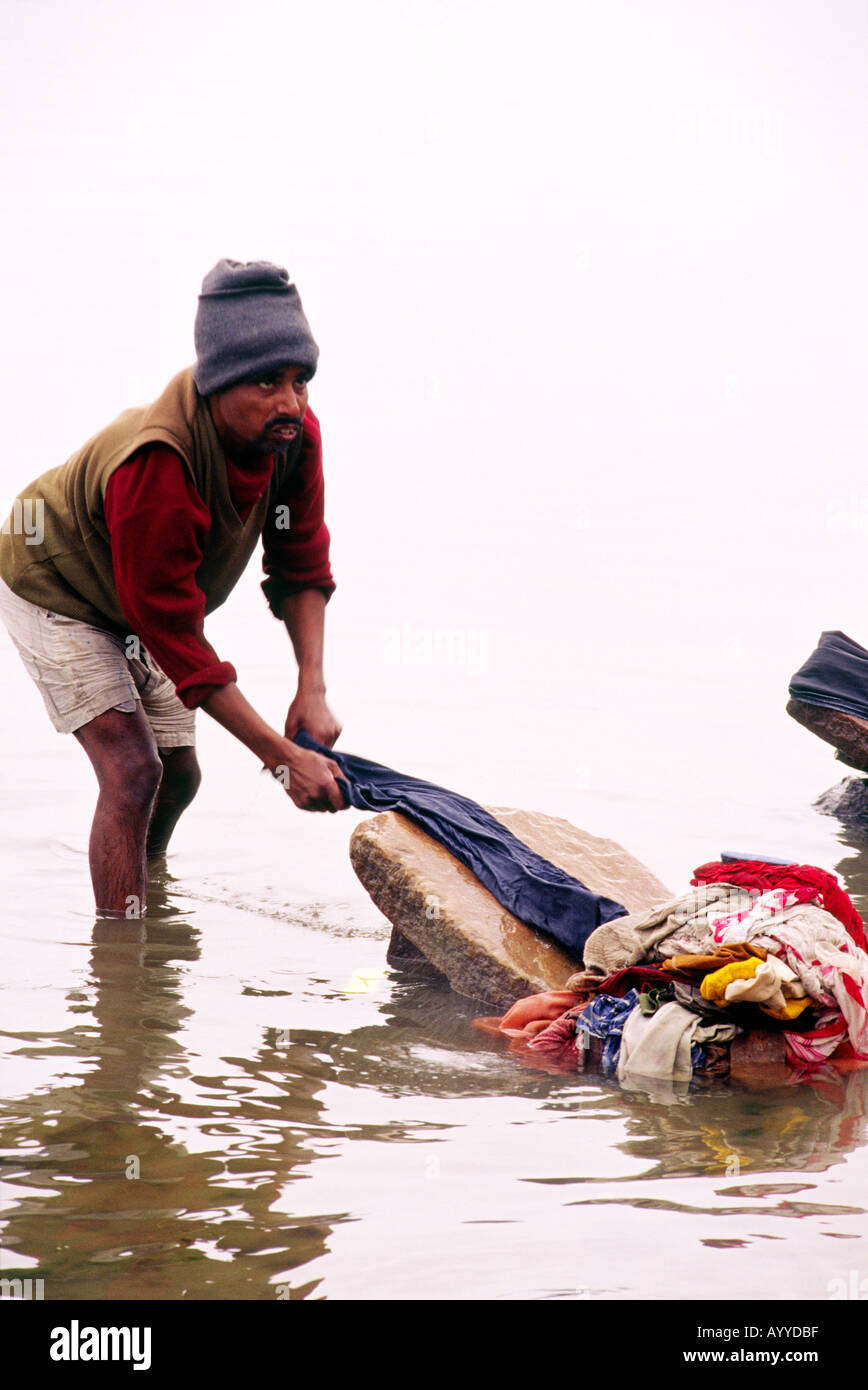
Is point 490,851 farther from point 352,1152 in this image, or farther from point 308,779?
point 352,1152

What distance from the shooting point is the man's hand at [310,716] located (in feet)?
16.8

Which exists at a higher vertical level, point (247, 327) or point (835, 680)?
point (247, 327)

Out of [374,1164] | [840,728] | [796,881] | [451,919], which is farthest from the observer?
[840,728]

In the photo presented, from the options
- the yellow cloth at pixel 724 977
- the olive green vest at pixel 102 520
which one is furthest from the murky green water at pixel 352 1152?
the olive green vest at pixel 102 520

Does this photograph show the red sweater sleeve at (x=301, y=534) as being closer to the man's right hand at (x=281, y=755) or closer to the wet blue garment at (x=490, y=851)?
the wet blue garment at (x=490, y=851)

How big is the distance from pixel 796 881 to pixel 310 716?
1779 mm

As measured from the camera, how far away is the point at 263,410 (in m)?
4.39

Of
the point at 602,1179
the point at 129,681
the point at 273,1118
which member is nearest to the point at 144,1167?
the point at 273,1118

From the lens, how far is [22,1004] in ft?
14.4

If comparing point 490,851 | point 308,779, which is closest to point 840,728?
point 490,851

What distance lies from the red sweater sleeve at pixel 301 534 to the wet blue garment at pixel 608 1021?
6.27 feet

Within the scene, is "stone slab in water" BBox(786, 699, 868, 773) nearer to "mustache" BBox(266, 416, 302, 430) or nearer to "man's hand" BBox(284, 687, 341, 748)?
"man's hand" BBox(284, 687, 341, 748)

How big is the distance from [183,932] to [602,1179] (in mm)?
2569

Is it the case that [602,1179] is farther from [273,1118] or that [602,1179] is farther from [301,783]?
[301,783]
